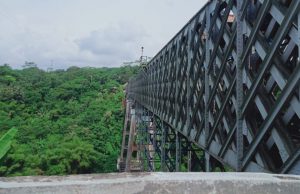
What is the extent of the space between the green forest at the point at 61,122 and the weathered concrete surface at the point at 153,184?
2164cm

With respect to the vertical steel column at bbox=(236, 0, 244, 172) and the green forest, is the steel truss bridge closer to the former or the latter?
the vertical steel column at bbox=(236, 0, 244, 172)

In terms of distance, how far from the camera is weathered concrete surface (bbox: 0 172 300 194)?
1.61 meters

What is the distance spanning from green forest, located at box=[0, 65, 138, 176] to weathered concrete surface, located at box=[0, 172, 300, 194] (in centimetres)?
2164

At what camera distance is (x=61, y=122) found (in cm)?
4175

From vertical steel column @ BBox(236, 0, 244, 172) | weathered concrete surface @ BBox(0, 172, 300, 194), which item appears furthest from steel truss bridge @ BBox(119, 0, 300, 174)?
weathered concrete surface @ BBox(0, 172, 300, 194)

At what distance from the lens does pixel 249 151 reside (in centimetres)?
384

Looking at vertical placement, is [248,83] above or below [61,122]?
above

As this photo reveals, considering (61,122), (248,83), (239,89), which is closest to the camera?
(248,83)

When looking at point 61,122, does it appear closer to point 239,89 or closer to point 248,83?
point 239,89

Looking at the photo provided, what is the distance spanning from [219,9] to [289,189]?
3.59m

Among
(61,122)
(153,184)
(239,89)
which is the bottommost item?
(61,122)

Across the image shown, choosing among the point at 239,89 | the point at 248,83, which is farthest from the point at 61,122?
the point at 248,83

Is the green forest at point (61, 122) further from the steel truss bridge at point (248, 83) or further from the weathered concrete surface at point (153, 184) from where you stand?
the weathered concrete surface at point (153, 184)

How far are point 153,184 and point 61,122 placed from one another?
136 ft
